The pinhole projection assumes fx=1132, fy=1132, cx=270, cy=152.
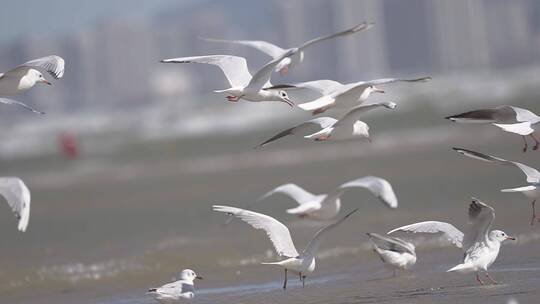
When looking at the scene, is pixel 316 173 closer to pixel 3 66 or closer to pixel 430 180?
pixel 430 180

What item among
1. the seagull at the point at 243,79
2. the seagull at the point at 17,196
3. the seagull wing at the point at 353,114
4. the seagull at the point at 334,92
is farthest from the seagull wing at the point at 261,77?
the seagull at the point at 17,196

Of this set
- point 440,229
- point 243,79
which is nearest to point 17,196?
point 243,79

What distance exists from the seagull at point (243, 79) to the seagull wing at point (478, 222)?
7.51ft

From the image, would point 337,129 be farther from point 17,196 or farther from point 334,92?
point 17,196

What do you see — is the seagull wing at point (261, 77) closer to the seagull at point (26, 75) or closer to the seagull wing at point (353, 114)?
the seagull wing at point (353, 114)

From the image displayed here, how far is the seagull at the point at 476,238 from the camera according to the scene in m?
9.97

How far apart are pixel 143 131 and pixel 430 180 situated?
1099 inches

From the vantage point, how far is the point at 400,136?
33.8 metres

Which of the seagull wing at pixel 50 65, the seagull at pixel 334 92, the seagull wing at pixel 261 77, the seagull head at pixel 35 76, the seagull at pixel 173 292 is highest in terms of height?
the seagull wing at pixel 50 65

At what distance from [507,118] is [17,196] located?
4.65 metres

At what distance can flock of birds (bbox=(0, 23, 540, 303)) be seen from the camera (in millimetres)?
9930

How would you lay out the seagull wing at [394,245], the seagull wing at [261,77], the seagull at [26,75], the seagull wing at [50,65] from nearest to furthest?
the seagull wing at [394,245], the seagull wing at [261,77], the seagull wing at [50,65], the seagull at [26,75]

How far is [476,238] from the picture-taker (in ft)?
33.6

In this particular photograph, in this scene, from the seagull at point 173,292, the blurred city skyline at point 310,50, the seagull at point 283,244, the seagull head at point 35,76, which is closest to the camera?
the seagull at point 173,292
